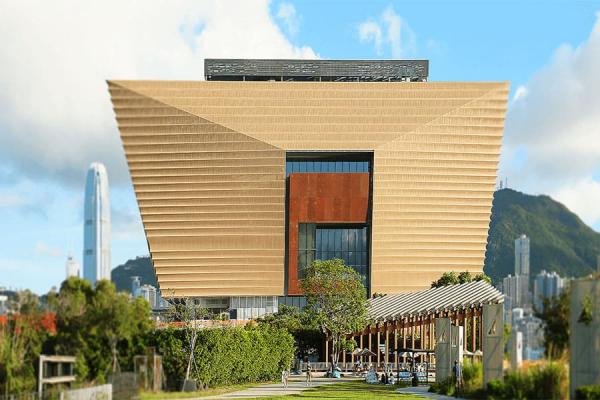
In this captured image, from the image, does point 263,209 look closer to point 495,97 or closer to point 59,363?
point 495,97

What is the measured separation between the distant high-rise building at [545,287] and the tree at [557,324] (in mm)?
210

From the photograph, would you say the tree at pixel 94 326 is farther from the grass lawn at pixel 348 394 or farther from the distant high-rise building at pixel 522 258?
the distant high-rise building at pixel 522 258

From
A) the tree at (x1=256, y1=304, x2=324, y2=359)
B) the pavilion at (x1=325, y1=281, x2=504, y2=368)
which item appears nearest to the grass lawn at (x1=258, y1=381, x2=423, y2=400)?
the pavilion at (x1=325, y1=281, x2=504, y2=368)

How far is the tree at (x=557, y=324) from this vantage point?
36.1 metres

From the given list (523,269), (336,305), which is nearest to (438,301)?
(336,305)

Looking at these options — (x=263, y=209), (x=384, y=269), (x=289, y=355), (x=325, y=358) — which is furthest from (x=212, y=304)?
(x=289, y=355)

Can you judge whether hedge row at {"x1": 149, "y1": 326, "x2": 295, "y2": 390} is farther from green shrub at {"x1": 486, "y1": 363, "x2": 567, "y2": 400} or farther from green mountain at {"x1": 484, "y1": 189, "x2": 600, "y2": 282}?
green mountain at {"x1": 484, "y1": 189, "x2": 600, "y2": 282}

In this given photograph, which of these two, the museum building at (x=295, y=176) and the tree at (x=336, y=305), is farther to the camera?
the museum building at (x=295, y=176)

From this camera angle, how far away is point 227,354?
60.0 meters

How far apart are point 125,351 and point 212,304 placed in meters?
97.2

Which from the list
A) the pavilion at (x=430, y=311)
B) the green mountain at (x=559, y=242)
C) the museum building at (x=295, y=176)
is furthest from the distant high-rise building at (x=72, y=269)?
the museum building at (x=295, y=176)

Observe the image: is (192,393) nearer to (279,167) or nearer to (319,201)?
(279,167)

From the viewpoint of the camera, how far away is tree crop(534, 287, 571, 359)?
36.1m

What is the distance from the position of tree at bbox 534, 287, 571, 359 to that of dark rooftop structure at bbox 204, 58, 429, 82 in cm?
10797
